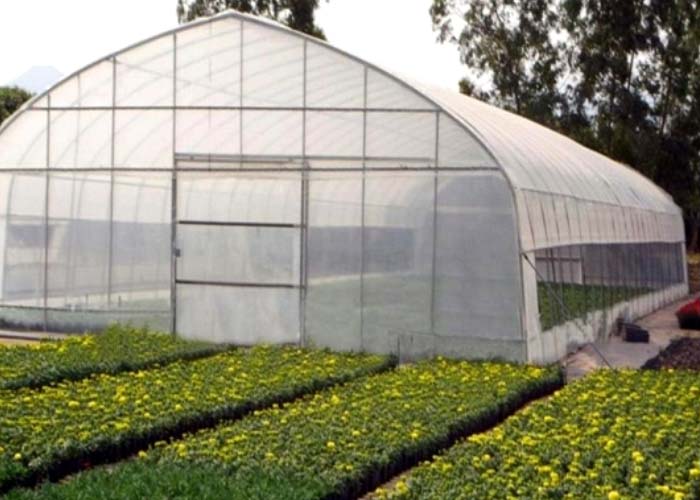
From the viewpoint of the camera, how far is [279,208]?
772 inches

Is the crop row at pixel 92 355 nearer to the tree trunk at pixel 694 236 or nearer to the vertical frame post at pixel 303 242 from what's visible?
the vertical frame post at pixel 303 242

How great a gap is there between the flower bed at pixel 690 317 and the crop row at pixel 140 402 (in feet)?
37.9

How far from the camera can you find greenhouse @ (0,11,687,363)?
18266 mm

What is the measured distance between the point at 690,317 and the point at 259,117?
1208 centimetres

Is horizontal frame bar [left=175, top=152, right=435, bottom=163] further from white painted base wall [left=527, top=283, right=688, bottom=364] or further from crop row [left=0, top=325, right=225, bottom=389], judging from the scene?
white painted base wall [left=527, top=283, right=688, bottom=364]

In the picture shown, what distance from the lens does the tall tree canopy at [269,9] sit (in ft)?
152

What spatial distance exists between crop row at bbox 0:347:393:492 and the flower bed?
1156 centimetres

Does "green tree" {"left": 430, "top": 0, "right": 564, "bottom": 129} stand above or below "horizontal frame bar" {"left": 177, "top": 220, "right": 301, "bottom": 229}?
above

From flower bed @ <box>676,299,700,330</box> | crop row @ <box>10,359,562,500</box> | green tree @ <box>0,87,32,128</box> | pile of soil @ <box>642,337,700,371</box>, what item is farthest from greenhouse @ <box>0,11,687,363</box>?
green tree @ <box>0,87,32,128</box>

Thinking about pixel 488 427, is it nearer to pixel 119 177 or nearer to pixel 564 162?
pixel 119 177

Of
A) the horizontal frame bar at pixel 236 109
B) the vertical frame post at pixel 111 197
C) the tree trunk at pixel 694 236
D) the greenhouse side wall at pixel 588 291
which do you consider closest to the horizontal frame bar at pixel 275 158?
the horizontal frame bar at pixel 236 109

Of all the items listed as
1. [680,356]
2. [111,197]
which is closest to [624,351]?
[680,356]

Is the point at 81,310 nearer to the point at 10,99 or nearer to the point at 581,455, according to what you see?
the point at 581,455

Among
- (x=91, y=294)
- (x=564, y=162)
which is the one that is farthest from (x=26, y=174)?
(x=564, y=162)
